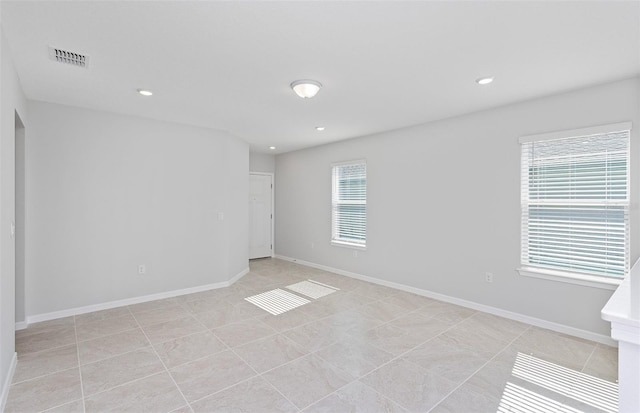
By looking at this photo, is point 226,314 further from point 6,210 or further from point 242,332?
point 6,210

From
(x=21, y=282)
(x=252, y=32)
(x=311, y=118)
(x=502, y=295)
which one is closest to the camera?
(x=252, y=32)

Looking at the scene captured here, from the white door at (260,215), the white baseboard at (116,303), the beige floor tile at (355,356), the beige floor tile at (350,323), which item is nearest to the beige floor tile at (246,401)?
the beige floor tile at (355,356)

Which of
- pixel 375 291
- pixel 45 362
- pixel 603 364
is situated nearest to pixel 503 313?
pixel 603 364

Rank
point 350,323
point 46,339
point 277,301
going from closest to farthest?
1. point 46,339
2. point 350,323
3. point 277,301

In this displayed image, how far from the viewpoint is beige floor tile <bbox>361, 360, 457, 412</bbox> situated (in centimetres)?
210

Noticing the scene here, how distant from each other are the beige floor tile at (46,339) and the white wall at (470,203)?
3981 millimetres

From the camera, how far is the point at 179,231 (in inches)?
177

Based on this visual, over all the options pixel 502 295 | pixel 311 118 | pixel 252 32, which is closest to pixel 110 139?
pixel 311 118

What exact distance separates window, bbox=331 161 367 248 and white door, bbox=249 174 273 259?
6.54ft

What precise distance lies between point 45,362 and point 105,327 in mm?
725

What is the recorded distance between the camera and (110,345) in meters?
2.91

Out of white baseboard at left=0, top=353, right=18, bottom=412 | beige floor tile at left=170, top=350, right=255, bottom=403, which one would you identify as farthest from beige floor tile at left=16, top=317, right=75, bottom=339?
beige floor tile at left=170, top=350, right=255, bottom=403

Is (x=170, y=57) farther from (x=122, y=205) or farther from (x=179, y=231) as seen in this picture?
(x=179, y=231)

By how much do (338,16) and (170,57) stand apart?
4.61 ft
